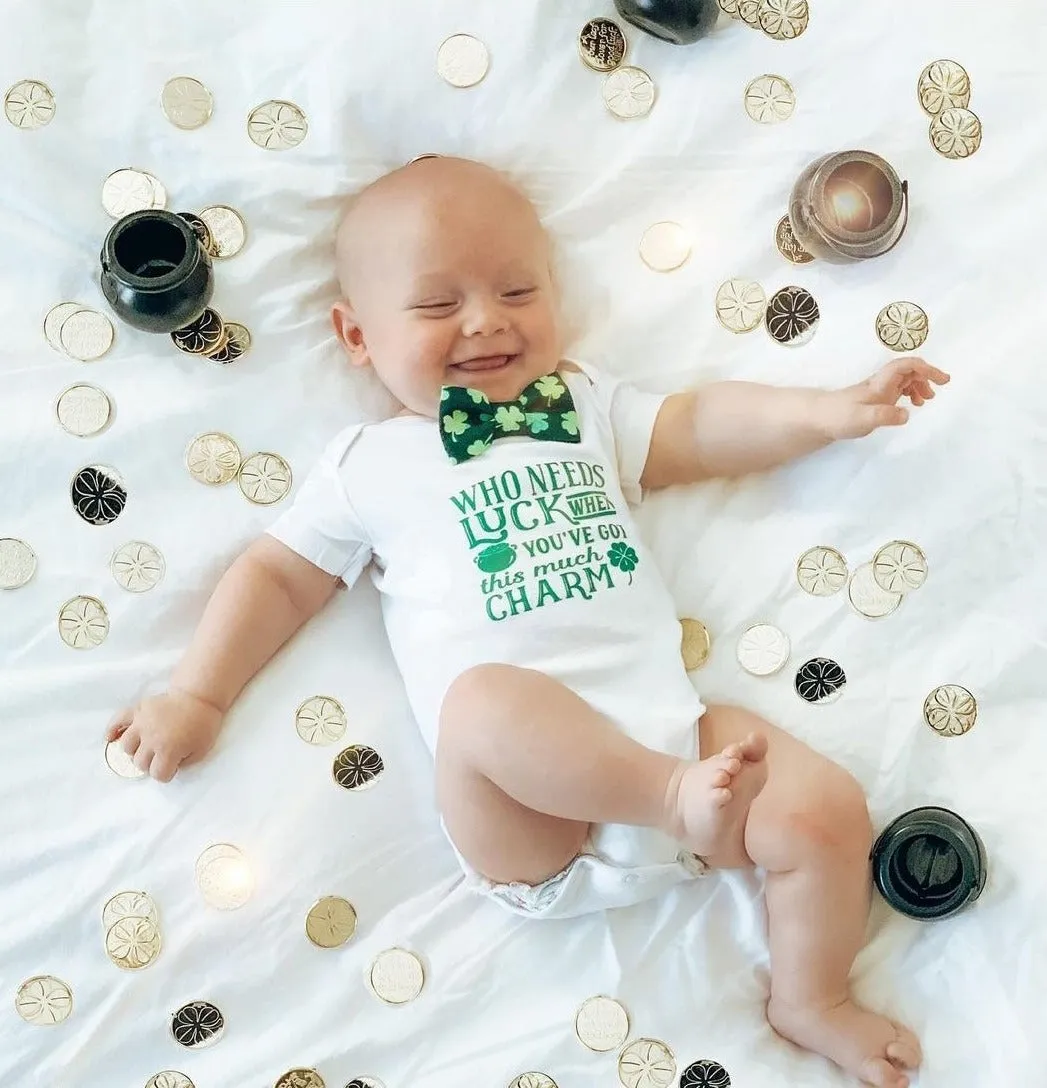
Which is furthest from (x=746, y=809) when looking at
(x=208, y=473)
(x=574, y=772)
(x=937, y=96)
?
(x=937, y=96)

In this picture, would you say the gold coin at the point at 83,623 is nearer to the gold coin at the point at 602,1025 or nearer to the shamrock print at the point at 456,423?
the shamrock print at the point at 456,423

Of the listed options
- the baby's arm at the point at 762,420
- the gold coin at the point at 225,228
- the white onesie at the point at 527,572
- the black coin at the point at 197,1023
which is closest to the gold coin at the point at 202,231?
the gold coin at the point at 225,228

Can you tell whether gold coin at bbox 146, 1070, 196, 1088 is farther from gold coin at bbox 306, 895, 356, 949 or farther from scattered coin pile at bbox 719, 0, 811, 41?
scattered coin pile at bbox 719, 0, 811, 41

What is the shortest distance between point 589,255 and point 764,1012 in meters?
0.70

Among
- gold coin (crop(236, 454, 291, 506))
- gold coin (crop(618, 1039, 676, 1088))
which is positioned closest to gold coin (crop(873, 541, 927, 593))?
gold coin (crop(618, 1039, 676, 1088))

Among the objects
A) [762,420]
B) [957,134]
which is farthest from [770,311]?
[957,134]

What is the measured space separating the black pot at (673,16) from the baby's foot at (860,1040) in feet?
2.83

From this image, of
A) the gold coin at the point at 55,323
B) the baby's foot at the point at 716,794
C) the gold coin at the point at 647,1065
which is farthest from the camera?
the gold coin at the point at 55,323

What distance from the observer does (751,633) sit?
3.54 ft

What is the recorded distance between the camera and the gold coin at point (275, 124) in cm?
112

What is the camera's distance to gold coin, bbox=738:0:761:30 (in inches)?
45.4

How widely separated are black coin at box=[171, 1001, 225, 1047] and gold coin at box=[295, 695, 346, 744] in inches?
8.9

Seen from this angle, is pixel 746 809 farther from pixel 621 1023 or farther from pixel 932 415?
pixel 932 415

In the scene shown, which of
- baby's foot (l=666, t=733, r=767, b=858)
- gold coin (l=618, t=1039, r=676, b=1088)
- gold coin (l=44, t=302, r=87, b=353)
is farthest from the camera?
Result: gold coin (l=44, t=302, r=87, b=353)
